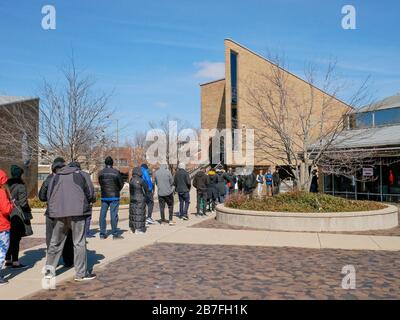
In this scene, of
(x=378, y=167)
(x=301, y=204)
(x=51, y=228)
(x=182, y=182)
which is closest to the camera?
(x=51, y=228)

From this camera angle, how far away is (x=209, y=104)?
5334 cm

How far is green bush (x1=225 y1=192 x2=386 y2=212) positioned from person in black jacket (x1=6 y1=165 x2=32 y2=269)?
23.6 feet

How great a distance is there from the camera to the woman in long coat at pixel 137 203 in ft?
32.8

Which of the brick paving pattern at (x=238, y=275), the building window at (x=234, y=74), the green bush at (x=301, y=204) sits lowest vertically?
the brick paving pattern at (x=238, y=275)

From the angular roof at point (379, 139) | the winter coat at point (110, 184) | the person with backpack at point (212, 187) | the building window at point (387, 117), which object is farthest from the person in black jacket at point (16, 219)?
the building window at point (387, 117)

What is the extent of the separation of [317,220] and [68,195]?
23.3ft

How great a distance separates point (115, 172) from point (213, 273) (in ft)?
13.3

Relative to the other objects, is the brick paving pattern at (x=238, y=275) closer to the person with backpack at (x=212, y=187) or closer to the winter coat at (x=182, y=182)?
the winter coat at (x=182, y=182)

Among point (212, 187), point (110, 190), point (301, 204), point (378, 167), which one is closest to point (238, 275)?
point (110, 190)

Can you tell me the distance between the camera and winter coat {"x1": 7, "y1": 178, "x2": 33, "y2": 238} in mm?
6664

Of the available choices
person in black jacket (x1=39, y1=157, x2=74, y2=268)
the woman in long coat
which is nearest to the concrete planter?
the woman in long coat

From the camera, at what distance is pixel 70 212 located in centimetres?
574

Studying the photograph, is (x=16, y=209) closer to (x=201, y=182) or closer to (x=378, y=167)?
(x=201, y=182)
